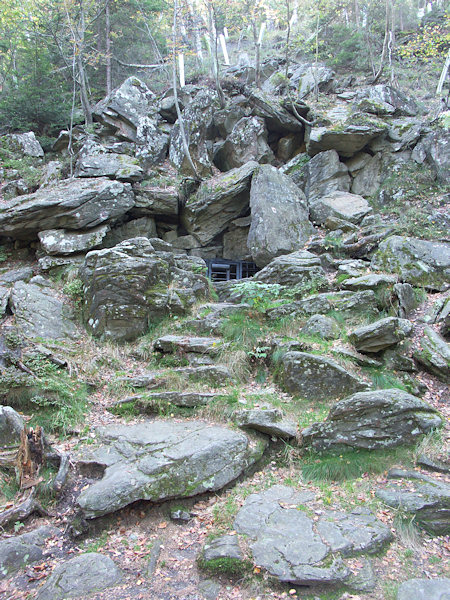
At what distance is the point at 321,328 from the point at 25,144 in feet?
48.4

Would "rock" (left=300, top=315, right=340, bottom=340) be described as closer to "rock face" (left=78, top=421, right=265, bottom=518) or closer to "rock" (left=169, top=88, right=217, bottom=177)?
"rock face" (left=78, top=421, right=265, bottom=518)

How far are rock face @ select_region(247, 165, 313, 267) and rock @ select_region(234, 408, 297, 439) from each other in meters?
6.70

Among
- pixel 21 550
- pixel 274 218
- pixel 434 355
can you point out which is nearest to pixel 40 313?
pixel 21 550

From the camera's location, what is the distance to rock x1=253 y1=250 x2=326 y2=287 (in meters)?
10.3

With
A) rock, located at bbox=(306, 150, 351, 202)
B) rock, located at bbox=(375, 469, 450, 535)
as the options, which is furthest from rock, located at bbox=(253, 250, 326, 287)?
rock, located at bbox=(375, 469, 450, 535)

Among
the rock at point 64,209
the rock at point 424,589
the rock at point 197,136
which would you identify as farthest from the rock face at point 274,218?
the rock at point 424,589

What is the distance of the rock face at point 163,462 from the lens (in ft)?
15.9

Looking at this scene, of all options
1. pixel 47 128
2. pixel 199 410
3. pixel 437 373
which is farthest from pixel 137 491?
pixel 47 128

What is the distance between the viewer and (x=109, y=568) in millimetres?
4105

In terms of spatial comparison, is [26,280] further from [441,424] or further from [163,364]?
[441,424]

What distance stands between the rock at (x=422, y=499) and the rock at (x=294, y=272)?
18.9 feet

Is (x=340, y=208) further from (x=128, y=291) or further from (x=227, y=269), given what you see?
(x=128, y=291)

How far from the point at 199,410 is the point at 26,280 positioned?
7.30 meters

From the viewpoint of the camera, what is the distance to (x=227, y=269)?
14.9 metres
